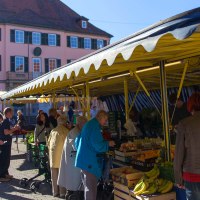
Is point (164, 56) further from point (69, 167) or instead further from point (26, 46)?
point (26, 46)

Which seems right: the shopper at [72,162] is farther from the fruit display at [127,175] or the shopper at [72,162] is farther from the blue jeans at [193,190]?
the blue jeans at [193,190]

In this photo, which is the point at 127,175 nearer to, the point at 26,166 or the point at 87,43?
the point at 26,166

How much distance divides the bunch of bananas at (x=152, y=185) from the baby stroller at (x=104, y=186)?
3.07 ft

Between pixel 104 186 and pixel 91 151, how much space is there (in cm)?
97

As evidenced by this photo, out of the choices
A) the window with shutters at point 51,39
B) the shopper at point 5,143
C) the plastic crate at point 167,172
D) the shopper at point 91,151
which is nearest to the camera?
the plastic crate at point 167,172

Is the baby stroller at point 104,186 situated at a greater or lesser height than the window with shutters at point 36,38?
lesser

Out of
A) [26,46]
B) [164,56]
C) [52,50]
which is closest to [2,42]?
[26,46]

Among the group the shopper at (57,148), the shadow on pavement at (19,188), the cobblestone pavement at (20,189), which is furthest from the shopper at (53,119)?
the shopper at (57,148)

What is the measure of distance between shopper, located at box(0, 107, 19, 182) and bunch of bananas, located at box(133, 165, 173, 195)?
4.50 meters

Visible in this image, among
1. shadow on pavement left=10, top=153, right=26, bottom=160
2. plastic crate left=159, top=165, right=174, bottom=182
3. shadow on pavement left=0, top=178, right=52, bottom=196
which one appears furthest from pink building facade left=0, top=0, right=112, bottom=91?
plastic crate left=159, top=165, right=174, bottom=182

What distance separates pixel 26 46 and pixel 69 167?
107ft

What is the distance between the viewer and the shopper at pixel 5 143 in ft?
26.9

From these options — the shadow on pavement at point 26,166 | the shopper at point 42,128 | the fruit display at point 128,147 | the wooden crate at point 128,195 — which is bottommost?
the shadow on pavement at point 26,166

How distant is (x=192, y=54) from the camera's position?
4957mm
